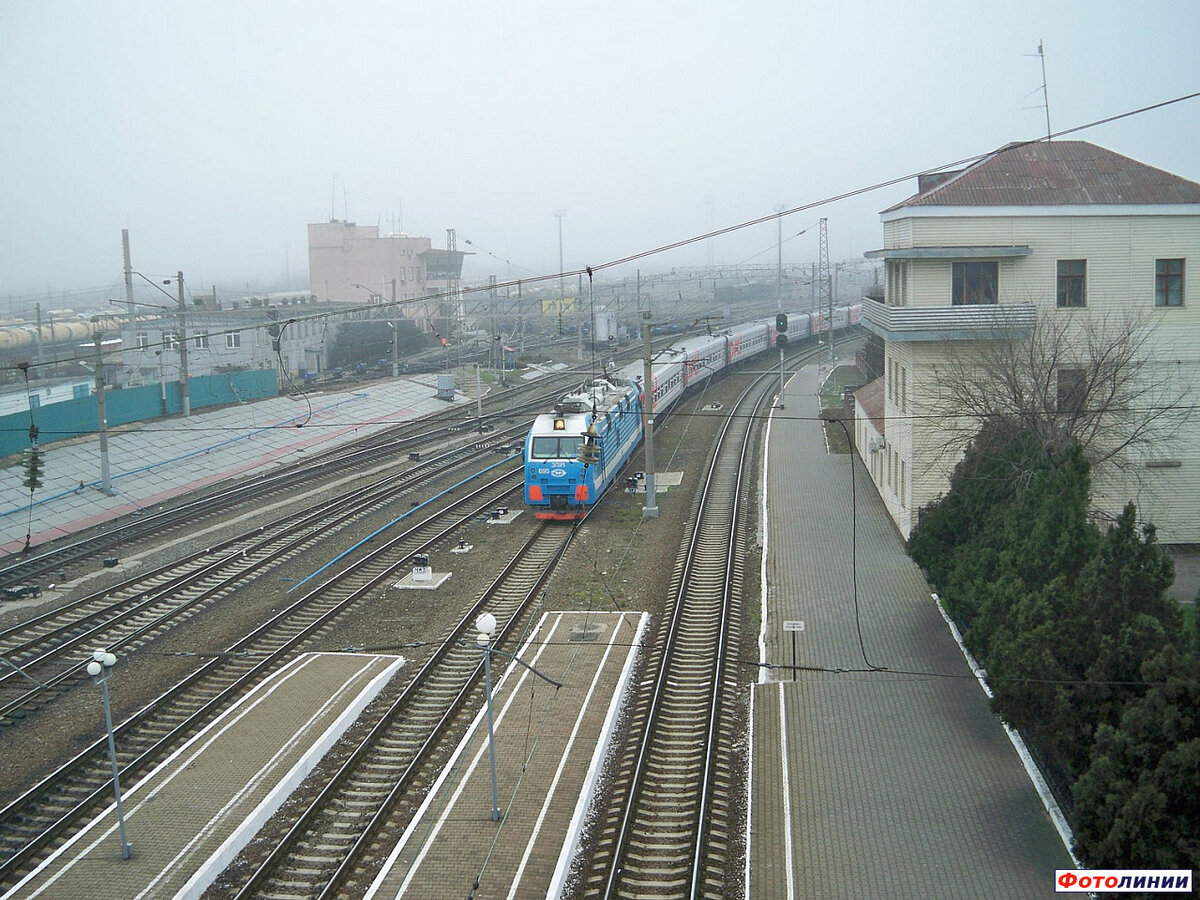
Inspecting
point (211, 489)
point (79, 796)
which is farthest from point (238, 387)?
point (79, 796)

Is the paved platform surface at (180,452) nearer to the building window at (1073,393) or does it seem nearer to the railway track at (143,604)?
the railway track at (143,604)

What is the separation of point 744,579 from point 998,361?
18.7ft

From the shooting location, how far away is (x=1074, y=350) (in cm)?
1853

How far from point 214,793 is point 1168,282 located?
710 inches

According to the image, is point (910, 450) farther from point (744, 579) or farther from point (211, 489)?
point (211, 489)

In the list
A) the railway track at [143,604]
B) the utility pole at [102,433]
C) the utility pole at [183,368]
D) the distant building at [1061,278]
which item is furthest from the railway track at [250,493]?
the distant building at [1061,278]

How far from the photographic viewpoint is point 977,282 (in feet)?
62.9

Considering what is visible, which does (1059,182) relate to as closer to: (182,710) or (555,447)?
(555,447)

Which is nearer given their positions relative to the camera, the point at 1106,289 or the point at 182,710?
the point at 182,710

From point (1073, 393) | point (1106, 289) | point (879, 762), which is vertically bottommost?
point (879, 762)

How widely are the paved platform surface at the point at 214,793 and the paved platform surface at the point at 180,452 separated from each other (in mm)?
11568

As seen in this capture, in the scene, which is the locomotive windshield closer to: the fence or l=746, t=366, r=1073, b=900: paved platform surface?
l=746, t=366, r=1073, b=900: paved platform surface

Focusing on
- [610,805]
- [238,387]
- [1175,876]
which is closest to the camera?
[1175,876]

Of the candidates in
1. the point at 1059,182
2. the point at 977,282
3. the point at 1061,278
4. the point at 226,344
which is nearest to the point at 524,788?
the point at 977,282
